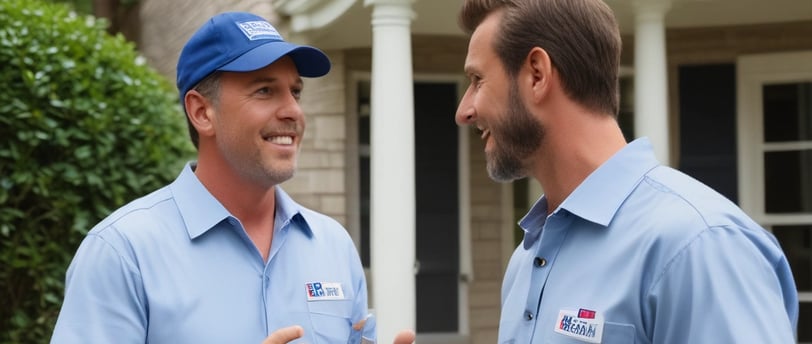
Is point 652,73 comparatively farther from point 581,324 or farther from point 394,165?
point 581,324

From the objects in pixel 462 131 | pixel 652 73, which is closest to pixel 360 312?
pixel 652 73

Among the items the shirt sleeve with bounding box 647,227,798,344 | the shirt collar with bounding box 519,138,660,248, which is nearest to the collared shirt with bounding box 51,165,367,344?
the shirt collar with bounding box 519,138,660,248

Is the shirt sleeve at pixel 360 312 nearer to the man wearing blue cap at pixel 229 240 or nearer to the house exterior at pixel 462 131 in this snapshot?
the man wearing blue cap at pixel 229 240

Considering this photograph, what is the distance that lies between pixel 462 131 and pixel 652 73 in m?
1.95

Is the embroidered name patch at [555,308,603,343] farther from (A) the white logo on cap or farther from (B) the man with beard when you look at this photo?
(A) the white logo on cap

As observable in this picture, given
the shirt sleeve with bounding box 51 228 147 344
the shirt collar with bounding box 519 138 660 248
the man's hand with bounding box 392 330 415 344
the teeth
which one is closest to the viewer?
the shirt collar with bounding box 519 138 660 248

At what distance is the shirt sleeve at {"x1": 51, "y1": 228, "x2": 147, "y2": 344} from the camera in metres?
2.37

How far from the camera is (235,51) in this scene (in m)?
2.67

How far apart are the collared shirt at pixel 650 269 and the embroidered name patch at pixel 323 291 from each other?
554 mm

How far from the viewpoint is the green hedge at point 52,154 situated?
18.7 feet

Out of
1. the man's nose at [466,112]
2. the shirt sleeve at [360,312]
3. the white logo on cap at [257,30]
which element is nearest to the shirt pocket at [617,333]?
the man's nose at [466,112]

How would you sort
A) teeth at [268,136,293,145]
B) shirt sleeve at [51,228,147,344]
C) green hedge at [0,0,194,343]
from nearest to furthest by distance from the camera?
shirt sleeve at [51,228,147,344]
teeth at [268,136,293,145]
green hedge at [0,0,194,343]

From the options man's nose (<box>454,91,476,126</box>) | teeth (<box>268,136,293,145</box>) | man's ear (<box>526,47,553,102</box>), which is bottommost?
teeth (<box>268,136,293,145</box>)

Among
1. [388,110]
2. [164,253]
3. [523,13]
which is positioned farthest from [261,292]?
[388,110]
